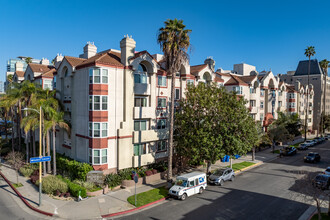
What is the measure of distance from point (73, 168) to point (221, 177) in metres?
16.7

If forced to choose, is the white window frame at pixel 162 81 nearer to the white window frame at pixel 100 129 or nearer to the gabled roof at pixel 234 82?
the white window frame at pixel 100 129

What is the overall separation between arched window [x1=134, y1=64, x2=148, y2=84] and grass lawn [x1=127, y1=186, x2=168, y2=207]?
12.8 metres

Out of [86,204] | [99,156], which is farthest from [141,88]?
[86,204]

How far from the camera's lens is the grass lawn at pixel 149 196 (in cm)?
2160

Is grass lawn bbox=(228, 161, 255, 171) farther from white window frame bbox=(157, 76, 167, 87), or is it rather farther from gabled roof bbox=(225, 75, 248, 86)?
white window frame bbox=(157, 76, 167, 87)

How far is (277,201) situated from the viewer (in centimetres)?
2194

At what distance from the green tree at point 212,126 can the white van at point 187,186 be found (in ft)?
9.69

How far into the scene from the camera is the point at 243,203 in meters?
21.5

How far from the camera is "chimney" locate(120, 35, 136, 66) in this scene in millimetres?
27312

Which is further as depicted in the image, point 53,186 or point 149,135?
point 149,135

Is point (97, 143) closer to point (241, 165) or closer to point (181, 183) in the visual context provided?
point (181, 183)

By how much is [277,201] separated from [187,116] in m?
12.6

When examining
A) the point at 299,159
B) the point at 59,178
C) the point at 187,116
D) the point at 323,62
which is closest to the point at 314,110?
the point at 323,62

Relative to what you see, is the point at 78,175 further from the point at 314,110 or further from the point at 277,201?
the point at 314,110
